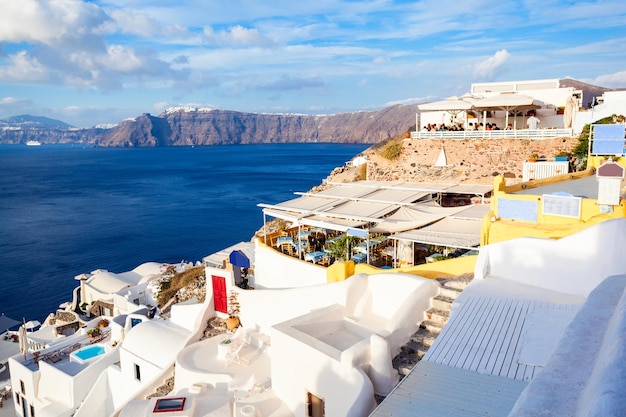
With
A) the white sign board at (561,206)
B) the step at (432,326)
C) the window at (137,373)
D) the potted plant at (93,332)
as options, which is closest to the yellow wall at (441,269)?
the white sign board at (561,206)

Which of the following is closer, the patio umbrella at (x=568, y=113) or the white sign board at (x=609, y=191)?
the white sign board at (x=609, y=191)

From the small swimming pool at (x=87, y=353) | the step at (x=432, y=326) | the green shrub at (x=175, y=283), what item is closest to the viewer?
the step at (x=432, y=326)

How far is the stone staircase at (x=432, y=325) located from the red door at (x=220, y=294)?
5.31 meters

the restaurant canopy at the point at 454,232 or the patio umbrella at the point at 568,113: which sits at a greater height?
the patio umbrella at the point at 568,113

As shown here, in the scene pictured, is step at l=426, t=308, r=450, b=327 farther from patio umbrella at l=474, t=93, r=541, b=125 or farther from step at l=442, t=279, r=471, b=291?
patio umbrella at l=474, t=93, r=541, b=125

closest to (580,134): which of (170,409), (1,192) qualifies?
(170,409)

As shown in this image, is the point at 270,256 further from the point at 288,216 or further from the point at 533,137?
the point at 533,137

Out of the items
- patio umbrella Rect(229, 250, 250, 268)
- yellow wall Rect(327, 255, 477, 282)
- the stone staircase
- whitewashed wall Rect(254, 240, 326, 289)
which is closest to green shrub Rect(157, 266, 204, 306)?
whitewashed wall Rect(254, 240, 326, 289)

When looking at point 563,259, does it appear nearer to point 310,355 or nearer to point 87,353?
point 310,355

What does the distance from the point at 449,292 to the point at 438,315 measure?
62 centimetres

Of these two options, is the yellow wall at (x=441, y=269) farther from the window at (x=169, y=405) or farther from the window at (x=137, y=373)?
the window at (x=137, y=373)

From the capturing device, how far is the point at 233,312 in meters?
10.9

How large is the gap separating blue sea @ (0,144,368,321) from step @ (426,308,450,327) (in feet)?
87.1

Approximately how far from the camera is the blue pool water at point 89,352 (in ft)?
45.0
